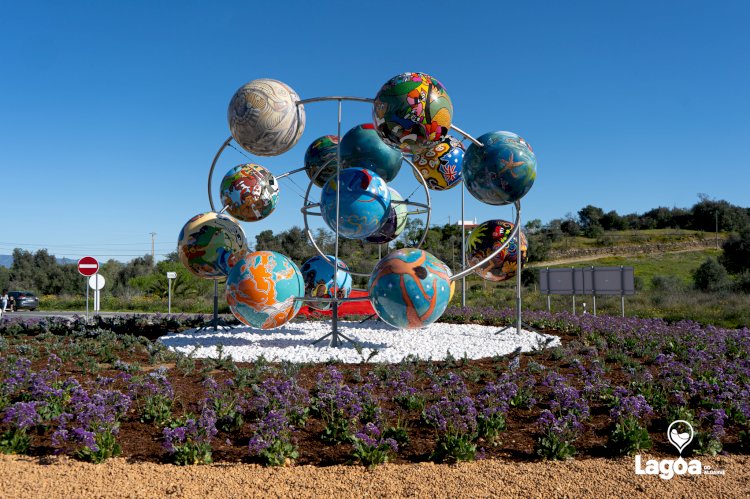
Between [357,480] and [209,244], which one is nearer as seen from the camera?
[357,480]

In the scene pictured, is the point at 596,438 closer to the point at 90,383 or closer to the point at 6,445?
the point at 6,445

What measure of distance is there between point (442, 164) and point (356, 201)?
352 centimetres

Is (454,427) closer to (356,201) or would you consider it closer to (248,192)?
(356,201)

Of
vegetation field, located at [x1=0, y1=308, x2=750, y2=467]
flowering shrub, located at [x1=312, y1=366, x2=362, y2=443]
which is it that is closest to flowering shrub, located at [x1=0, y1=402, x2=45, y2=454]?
vegetation field, located at [x1=0, y1=308, x2=750, y2=467]

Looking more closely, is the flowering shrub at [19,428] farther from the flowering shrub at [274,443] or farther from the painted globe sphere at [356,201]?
the painted globe sphere at [356,201]

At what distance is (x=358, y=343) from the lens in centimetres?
1104

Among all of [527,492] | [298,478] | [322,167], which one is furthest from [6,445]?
[322,167]

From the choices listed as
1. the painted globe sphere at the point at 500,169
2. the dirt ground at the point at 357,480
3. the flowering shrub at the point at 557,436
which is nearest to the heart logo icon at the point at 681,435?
the dirt ground at the point at 357,480

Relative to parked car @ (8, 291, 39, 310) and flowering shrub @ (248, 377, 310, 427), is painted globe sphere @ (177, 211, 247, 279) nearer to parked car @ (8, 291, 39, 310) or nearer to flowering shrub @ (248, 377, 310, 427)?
flowering shrub @ (248, 377, 310, 427)

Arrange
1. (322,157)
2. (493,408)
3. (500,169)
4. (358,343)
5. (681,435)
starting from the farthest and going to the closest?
1. (322,157)
2. (358,343)
3. (500,169)
4. (493,408)
5. (681,435)

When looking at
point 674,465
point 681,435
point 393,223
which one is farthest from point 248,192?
point 674,465

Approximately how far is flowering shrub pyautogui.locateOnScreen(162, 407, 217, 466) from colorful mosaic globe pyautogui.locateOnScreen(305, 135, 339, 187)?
A: 26.1 feet

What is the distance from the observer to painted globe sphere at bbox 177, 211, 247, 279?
460 inches

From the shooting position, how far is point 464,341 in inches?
468
